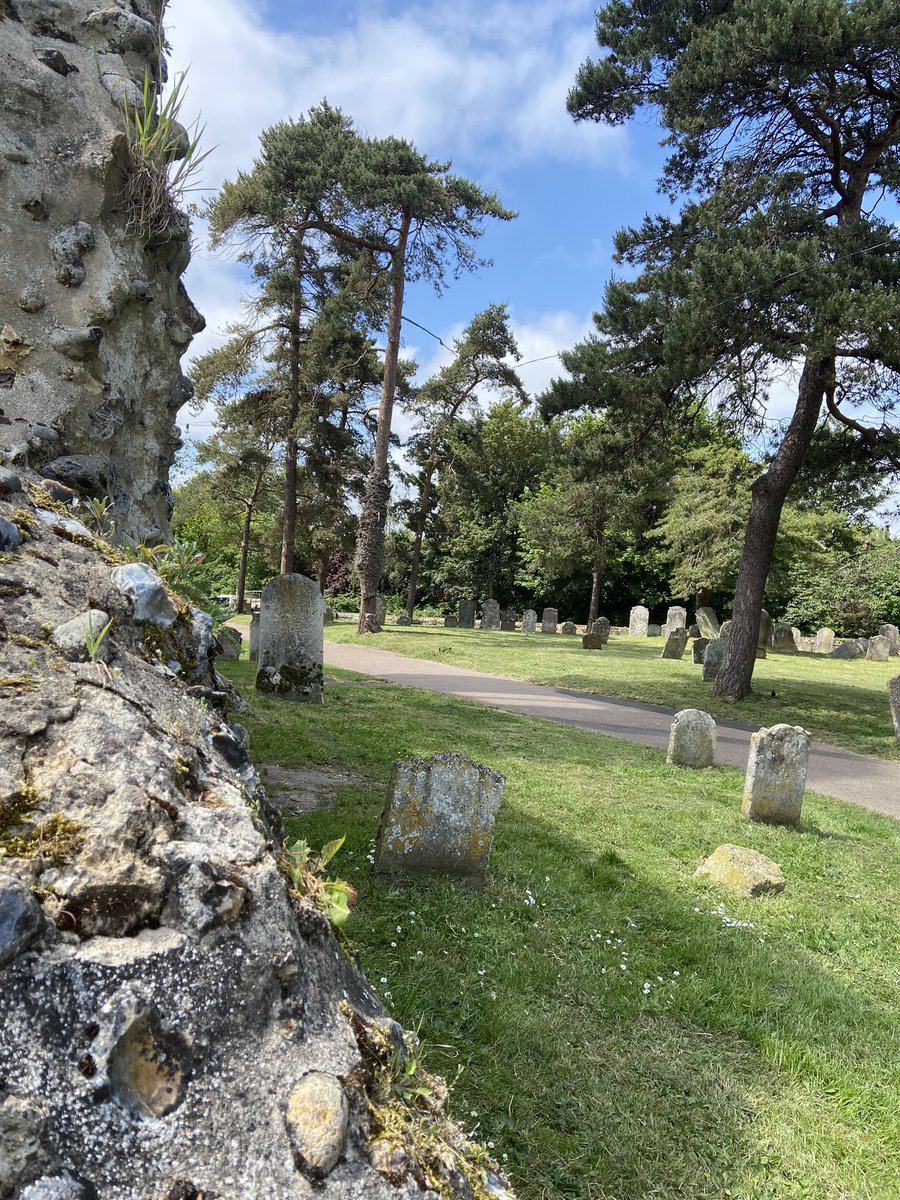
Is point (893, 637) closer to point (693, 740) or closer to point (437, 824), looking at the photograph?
point (693, 740)

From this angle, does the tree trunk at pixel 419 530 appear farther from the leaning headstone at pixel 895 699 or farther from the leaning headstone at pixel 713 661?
the leaning headstone at pixel 895 699

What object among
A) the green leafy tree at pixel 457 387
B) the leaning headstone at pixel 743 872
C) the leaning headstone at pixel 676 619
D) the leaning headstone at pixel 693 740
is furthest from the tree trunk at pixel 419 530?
the leaning headstone at pixel 743 872

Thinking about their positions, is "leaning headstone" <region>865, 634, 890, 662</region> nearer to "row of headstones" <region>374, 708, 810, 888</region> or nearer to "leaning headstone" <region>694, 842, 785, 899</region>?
"leaning headstone" <region>694, 842, 785, 899</region>

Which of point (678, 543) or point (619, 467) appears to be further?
point (678, 543)

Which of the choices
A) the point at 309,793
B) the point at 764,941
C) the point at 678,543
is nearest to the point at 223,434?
the point at 678,543

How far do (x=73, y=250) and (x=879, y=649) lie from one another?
2961 centimetres

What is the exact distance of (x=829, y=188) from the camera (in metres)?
12.6

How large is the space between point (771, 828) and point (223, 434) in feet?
91.1

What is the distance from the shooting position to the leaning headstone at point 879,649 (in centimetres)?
2636

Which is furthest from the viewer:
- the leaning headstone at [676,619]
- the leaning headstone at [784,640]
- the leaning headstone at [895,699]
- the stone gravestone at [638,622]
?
the stone gravestone at [638,622]

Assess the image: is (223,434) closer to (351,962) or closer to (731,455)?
(731,455)

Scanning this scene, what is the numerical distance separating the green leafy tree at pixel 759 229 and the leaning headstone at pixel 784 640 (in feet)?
46.1

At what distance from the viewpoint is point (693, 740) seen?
8055mm

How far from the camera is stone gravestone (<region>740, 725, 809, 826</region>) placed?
634 centimetres
